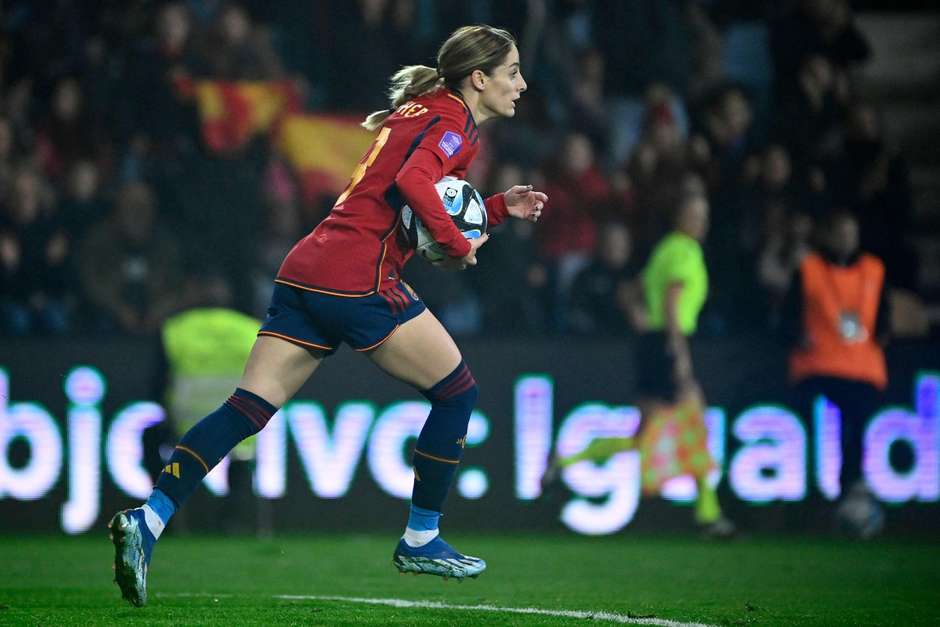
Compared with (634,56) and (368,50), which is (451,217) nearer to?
(368,50)

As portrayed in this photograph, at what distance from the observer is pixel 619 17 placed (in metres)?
12.5

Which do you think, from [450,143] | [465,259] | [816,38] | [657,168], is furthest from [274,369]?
[816,38]

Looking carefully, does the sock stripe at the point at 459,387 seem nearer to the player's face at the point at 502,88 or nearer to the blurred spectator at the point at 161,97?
the player's face at the point at 502,88

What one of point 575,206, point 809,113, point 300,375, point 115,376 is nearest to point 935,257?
point 809,113

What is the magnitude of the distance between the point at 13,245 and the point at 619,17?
196 inches

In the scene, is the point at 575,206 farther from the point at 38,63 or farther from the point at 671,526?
the point at 38,63

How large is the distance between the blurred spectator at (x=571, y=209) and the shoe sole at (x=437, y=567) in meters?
5.80

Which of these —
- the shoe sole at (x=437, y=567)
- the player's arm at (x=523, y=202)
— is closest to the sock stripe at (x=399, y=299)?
the player's arm at (x=523, y=202)

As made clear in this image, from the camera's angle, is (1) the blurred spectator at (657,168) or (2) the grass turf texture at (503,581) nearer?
(2) the grass turf texture at (503,581)

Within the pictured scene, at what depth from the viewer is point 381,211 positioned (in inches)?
213

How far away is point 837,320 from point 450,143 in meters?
5.53

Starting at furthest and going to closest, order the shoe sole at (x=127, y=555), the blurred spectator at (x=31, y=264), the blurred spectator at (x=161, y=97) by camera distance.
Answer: the blurred spectator at (x=161, y=97) < the blurred spectator at (x=31, y=264) < the shoe sole at (x=127, y=555)

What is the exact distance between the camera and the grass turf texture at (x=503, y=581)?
5484 mm

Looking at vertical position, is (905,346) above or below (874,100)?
below
